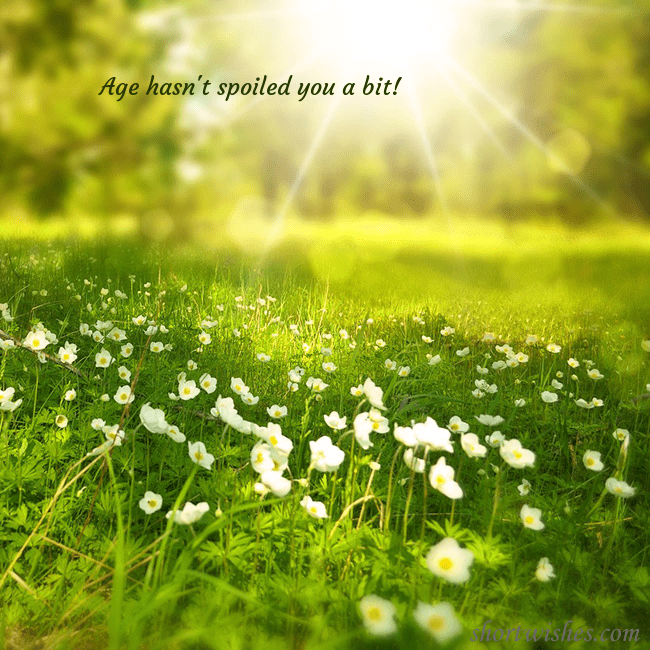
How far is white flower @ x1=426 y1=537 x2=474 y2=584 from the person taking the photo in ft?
3.07

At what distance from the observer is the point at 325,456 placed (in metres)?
1.33

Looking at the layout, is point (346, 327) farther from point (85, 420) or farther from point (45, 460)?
point (45, 460)

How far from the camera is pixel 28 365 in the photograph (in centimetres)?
233

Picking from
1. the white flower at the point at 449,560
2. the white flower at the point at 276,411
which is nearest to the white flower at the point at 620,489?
the white flower at the point at 449,560

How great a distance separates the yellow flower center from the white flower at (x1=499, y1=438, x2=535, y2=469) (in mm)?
588

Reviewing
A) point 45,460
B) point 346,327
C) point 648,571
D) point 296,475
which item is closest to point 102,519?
point 45,460

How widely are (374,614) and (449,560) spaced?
0.63 feet

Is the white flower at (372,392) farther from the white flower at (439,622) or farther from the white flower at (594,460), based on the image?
the white flower at (594,460)

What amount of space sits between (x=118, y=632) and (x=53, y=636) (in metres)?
0.30

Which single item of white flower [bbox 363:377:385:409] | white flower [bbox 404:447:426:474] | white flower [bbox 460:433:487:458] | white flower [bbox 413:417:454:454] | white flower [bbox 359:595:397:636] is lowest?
white flower [bbox 359:595:397:636]

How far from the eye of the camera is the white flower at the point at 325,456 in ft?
4.12

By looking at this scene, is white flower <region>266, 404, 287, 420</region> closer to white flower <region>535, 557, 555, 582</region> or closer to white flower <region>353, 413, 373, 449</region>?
white flower <region>353, 413, 373, 449</region>

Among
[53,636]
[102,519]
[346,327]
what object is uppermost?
[346,327]

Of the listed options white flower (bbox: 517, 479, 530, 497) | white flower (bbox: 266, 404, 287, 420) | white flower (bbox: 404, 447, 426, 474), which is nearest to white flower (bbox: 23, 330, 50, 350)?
white flower (bbox: 266, 404, 287, 420)
